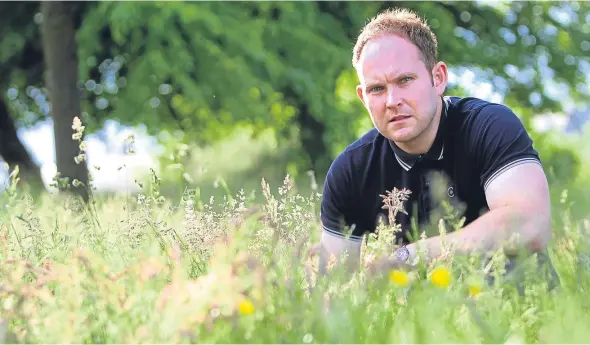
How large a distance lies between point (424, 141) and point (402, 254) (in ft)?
2.85

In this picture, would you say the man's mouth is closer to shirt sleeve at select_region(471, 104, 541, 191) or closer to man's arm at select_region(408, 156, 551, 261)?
shirt sleeve at select_region(471, 104, 541, 191)

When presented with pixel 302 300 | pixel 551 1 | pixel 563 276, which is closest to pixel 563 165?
pixel 551 1

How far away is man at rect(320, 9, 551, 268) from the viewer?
3137mm

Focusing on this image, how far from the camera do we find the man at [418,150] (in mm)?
3137

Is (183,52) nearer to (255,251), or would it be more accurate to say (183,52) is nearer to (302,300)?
(255,251)

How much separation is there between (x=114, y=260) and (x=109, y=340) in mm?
642

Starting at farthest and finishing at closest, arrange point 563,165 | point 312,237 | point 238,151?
point 238,151 → point 563,165 → point 312,237

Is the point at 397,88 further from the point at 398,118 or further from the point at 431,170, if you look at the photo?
the point at 431,170

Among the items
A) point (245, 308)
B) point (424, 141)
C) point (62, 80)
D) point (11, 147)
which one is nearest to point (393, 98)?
point (424, 141)

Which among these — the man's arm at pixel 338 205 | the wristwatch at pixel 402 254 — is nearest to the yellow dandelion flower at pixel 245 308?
the wristwatch at pixel 402 254

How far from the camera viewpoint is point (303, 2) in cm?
1184

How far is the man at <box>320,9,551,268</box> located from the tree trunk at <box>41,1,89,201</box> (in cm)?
658

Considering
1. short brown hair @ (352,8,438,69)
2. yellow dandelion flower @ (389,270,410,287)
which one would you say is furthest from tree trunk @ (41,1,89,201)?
yellow dandelion flower @ (389,270,410,287)

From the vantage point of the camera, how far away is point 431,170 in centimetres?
353
